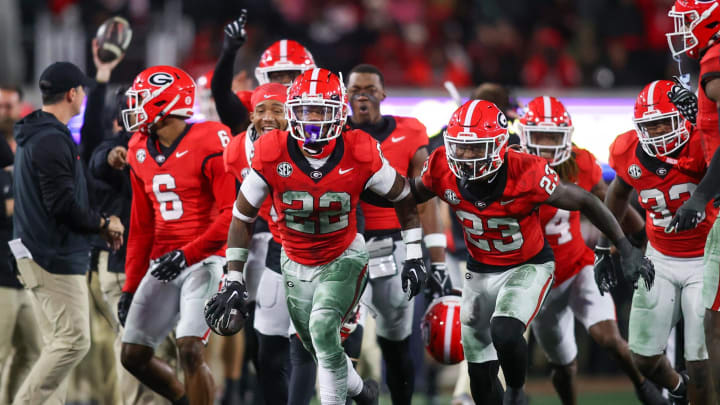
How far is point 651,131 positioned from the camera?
19.3 feet

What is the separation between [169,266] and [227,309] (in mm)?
746

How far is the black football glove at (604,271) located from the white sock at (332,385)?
5.60ft

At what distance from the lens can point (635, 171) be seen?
5.98 meters

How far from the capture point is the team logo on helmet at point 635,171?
19.6ft

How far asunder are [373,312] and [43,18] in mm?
7150

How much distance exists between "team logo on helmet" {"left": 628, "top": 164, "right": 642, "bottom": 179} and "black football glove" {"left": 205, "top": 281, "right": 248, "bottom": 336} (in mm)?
2383

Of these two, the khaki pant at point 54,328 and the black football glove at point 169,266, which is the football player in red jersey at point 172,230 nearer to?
the black football glove at point 169,266

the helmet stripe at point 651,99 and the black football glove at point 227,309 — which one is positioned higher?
the helmet stripe at point 651,99

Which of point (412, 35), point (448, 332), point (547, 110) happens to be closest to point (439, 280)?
point (448, 332)

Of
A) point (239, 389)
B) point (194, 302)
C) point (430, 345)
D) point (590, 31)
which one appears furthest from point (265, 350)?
point (590, 31)

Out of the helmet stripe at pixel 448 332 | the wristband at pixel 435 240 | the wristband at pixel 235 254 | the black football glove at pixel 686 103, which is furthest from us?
the wristband at pixel 435 240

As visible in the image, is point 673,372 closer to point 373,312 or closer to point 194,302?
point 373,312

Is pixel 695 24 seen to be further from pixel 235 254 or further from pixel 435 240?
pixel 235 254

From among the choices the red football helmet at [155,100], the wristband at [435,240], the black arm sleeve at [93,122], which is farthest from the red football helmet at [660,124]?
the black arm sleeve at [93,122]
